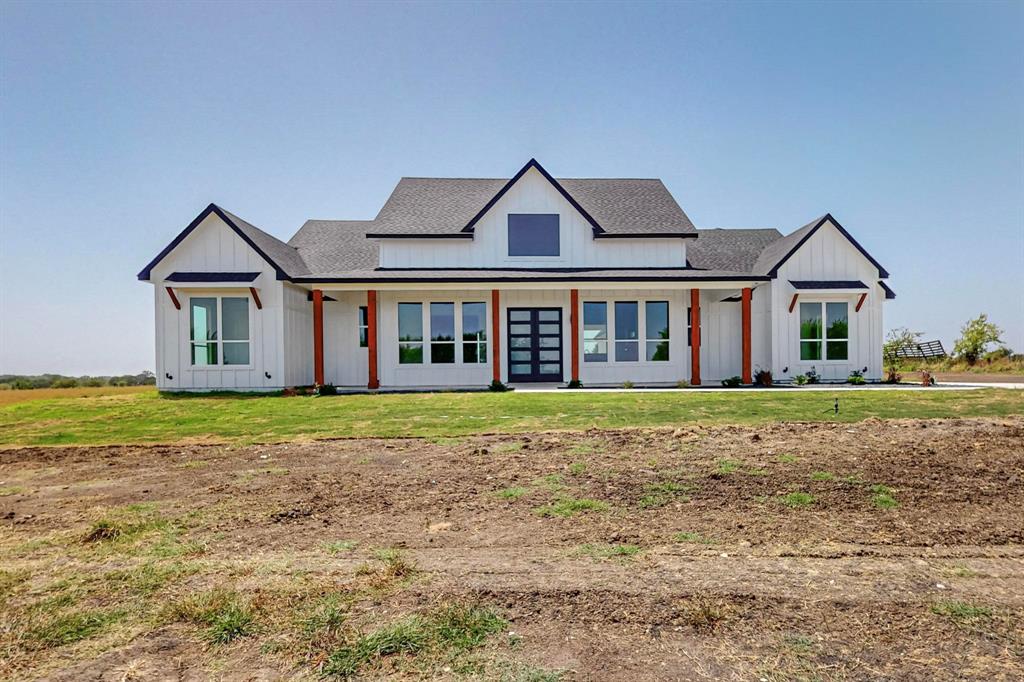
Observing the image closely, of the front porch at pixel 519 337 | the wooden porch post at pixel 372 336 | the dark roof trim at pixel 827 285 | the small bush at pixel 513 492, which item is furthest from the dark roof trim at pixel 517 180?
the small bush at pixel 513 492

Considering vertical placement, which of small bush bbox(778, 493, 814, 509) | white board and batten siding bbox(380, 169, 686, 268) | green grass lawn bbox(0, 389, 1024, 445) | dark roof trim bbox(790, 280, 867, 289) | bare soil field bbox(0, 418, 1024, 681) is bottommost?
bare soil field bbox(0, 418, 1024, 681)

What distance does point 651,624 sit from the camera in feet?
9.18

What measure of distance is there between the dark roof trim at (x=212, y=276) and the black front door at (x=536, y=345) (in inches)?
326

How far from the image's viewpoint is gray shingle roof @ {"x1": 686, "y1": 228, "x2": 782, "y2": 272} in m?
20.1

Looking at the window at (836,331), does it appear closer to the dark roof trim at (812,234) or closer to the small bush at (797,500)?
the dark roof trim at (812,234)

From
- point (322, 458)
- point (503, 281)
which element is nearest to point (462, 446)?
point (322, 458)

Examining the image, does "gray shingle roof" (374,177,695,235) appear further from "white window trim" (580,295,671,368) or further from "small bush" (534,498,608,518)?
"small bush" (534,498,608,518)

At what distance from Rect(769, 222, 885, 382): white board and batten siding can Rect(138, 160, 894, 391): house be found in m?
0.05

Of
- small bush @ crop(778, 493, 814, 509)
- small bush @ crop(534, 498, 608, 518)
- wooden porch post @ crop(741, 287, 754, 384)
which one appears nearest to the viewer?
small bush @ crop(534, 498, 608, 518)

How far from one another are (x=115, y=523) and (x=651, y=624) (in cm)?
413

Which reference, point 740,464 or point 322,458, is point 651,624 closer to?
point 740,464

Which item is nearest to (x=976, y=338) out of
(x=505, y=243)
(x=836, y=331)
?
(x=836, y=331)

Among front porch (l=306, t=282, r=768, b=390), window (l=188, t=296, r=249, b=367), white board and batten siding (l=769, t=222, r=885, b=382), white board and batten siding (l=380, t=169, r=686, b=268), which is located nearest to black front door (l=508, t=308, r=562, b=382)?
front porch (l=306, t=282, r=768, b=390)

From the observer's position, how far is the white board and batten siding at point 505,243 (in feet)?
61.6
